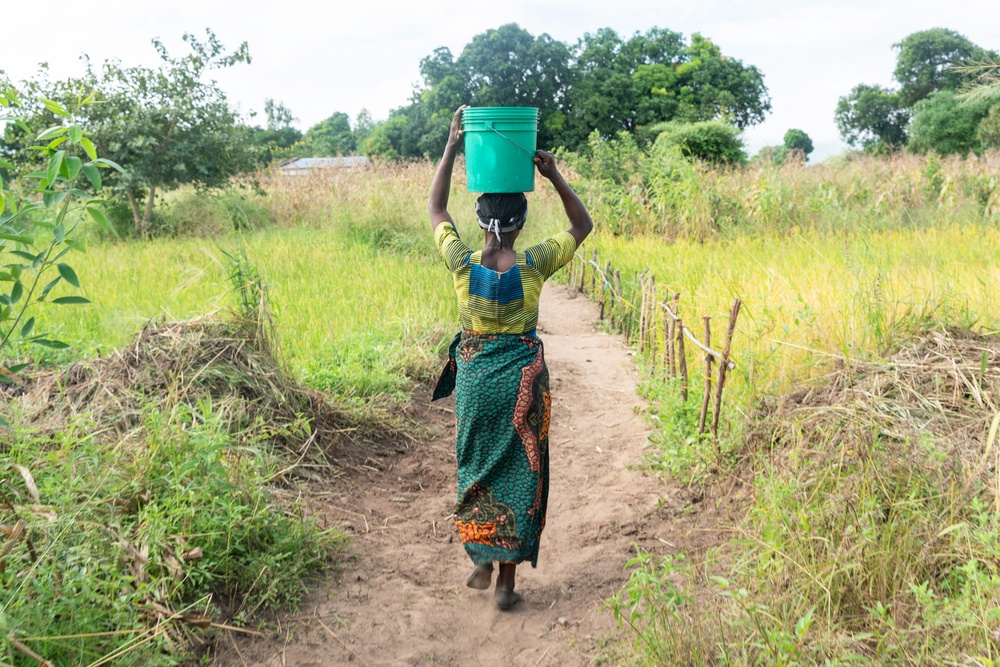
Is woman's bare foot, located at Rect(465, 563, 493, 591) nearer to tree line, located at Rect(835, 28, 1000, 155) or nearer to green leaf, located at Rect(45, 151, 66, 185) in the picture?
green leaf, located at Rect(45, 151, 66, 185)

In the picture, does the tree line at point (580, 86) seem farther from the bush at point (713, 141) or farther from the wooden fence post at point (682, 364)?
the wooden fence post at point (682, 364)

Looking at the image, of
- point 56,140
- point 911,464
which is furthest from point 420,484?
point 56,140

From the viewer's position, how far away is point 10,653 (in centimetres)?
212

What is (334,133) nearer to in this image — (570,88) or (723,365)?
(570,88)

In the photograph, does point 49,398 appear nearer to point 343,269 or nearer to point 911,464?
point 911,464

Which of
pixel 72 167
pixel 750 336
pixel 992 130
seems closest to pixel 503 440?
pixel 72 167

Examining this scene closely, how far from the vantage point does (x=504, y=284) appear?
9.32 feet

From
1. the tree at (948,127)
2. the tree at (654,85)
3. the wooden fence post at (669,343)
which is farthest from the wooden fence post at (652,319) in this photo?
the tree at (654,85)

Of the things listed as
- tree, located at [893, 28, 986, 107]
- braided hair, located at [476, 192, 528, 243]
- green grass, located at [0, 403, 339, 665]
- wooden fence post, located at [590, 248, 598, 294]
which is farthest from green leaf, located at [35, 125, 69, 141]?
tree, located at [893, 28, 986, 107]

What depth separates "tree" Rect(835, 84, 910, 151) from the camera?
37.9 meters

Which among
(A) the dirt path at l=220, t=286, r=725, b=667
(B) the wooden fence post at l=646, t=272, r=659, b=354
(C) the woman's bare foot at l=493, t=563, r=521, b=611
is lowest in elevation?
(A) the dirt path at l=220, t=286, r=725, b=667

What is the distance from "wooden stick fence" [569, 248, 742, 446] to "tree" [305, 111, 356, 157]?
40292 millimetres

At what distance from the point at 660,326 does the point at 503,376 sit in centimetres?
310

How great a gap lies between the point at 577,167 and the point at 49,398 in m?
11.1
